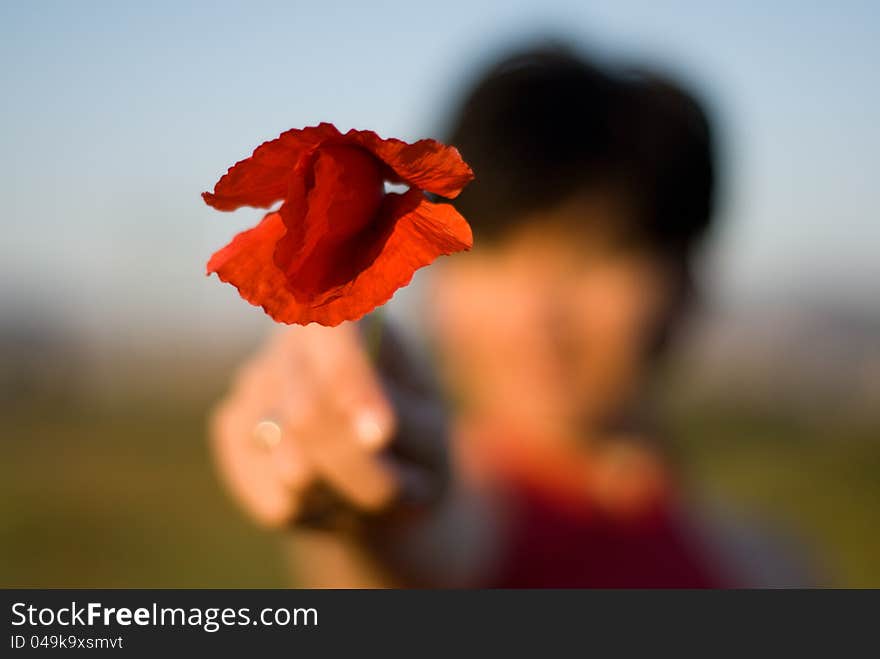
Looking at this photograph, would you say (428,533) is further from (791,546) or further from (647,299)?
(791,546)

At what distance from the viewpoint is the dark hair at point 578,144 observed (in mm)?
1243

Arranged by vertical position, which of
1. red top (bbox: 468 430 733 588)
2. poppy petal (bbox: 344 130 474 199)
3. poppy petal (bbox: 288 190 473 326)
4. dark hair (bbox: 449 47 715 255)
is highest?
dark hair (bbox: 449 47 715 255)

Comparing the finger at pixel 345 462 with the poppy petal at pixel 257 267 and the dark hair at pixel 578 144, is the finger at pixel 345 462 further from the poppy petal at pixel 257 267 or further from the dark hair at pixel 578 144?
the dark hair at pixel 578 144

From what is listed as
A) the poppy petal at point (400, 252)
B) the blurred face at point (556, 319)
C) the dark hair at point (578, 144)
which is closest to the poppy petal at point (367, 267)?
the poppy petal at point (400, 252)

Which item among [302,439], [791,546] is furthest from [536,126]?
[791,546]

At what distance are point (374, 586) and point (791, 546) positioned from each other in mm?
1182

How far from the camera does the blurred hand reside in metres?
0.47

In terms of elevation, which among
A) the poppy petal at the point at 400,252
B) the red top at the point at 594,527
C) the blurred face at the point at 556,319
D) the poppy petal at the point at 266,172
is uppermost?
the blurred face at the point at 556,319

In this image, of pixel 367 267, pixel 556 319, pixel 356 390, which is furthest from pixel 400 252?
pixel 556 319

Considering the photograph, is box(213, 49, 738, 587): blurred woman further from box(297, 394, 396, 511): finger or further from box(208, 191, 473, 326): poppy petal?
box(208, 191, 473, 326): poppy petal

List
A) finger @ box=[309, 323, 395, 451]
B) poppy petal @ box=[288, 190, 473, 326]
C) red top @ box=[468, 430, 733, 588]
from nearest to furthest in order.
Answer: poppy petal @ box=[288, 190, 473, 326], finger @ box=[309, 323, 395, 451], red top @ box=[468, 430, 733, 588]

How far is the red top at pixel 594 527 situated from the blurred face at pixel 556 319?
0.09 meters

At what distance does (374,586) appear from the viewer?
753 mm

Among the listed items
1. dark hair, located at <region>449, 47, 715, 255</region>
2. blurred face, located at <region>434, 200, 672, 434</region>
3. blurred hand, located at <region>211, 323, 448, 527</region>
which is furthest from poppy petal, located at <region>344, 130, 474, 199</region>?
blurred face, located at <region>434, 200, 672, 434</region>
